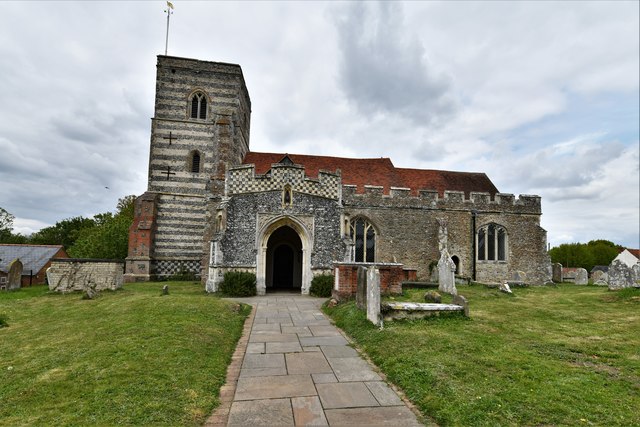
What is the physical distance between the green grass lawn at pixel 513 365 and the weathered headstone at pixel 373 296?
0.27m

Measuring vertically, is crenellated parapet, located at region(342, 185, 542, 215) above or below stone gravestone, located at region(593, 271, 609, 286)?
above

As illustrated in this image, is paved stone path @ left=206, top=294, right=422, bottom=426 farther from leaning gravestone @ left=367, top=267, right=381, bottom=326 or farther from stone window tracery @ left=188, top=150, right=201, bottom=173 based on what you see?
stone window tracery @ left=188, top=150, right=201, bottom=173

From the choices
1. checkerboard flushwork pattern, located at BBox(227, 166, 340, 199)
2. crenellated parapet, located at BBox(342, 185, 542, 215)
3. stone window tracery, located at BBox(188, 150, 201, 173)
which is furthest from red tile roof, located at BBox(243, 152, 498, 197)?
checkerboard flushwork pattern, located at BBox(227, 166, 340, 199)

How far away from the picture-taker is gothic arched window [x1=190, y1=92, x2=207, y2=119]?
24.3 metres

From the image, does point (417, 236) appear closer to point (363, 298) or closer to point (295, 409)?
point (363, 298)

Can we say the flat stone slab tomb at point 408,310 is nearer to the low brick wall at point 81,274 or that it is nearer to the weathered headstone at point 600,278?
the low brick wall at point 81,274

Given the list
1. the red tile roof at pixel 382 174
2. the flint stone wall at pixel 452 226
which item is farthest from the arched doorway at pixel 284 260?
the red tile roof at pixel 382 174

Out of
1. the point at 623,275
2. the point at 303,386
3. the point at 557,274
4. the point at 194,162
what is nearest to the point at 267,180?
the point at 194,162

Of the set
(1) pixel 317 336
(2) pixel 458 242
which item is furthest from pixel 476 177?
(1) pixel 317 336

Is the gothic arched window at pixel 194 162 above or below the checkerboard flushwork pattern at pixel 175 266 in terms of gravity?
above

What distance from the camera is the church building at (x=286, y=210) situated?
49.1 feet

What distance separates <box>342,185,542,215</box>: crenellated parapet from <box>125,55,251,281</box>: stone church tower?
27.5ft

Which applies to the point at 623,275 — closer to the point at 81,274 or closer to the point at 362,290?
the point at 362,290

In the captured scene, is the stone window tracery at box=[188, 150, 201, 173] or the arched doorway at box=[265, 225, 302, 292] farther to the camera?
the stone window tracery at box=[188, 150, 201, 173]
